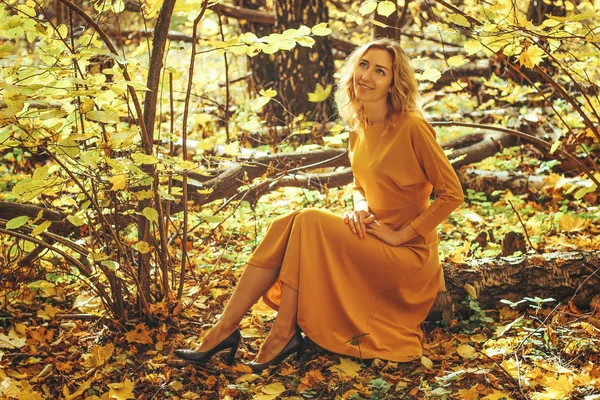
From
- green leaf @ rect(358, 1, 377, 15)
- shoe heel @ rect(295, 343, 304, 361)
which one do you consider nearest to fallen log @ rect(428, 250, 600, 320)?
shoe heel @ rect(295, 343, 304, 361)

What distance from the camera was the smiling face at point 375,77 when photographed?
2895 mm

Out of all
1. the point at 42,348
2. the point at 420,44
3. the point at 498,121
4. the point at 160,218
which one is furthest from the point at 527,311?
the point at 420,44

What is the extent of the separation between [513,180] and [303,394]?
2.96 meters

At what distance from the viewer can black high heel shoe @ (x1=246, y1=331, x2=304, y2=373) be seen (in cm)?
268

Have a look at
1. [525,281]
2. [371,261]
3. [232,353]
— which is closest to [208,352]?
[232,353]

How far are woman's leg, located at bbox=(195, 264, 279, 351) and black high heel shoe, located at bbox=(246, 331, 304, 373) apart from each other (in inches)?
7.5

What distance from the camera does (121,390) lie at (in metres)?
2.37

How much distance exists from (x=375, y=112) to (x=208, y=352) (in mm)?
1369

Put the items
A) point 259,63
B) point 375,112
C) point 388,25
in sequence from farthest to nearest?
point 259,63 → point 388,25 → point 375,112

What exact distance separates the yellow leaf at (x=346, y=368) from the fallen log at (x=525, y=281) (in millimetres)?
557

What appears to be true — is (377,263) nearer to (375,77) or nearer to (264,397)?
(264,397)

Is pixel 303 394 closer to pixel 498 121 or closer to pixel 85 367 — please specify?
pixel 85 367

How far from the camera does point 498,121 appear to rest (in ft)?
19.0

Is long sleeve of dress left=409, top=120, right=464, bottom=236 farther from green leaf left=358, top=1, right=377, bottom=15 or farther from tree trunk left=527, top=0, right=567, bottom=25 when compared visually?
tree trunk left=527, top=0, right=567, bottom=25
